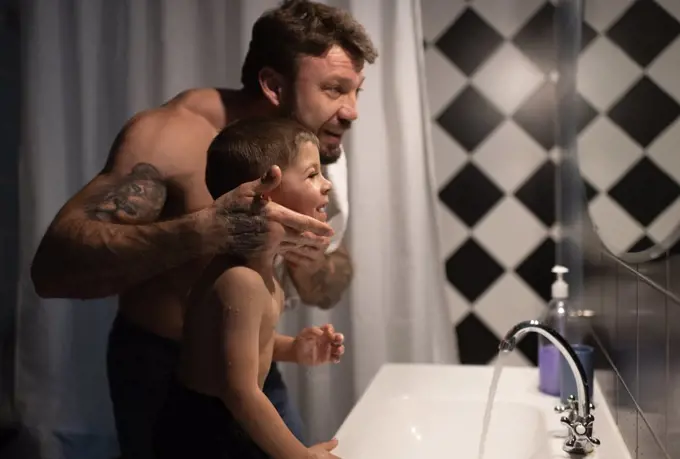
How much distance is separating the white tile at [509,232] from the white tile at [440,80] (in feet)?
0.81

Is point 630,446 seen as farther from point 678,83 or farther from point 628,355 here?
point 678,83

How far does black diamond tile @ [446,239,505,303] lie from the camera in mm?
1524

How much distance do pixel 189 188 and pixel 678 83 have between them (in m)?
0.54

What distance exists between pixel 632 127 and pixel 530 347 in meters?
0.74

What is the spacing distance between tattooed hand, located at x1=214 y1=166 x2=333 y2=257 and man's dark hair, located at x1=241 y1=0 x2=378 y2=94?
194mm

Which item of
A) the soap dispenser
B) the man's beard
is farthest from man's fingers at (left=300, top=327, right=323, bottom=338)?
the soap dispenser

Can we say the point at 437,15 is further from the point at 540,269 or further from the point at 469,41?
the point at 540,269

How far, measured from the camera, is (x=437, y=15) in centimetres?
150

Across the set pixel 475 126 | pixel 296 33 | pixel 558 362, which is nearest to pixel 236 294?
pixel 296 33

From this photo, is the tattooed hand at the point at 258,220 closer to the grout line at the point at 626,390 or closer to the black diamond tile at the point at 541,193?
the grout line at the point at 626,390

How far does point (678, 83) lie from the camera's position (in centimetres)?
74

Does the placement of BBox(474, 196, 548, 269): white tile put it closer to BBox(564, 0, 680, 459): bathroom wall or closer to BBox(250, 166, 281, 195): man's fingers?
BBox(564, 0, 680, 459): bathroom wall

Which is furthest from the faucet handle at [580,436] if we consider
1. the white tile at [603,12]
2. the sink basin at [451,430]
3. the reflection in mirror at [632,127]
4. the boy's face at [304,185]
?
the white tile at [603,12]

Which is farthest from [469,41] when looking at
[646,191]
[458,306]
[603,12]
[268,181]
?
[268,181]
